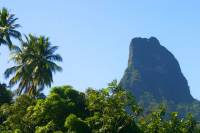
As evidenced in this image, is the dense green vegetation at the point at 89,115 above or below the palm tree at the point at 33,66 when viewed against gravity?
below

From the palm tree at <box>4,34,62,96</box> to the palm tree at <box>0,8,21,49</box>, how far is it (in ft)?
5.10

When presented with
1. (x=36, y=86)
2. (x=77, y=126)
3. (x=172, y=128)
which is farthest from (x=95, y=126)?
(x=36, y=86)

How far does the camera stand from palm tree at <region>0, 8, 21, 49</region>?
55.8m

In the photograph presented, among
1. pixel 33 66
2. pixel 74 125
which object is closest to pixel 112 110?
pixel 74 125

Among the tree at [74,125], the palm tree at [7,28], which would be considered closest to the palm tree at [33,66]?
the palm tree at [7,28]

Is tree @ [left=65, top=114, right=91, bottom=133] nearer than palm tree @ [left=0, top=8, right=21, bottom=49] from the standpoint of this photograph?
Yes

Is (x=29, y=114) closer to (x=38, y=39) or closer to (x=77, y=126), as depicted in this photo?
(x=77, y=126)

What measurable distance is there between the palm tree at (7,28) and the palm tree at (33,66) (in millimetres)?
1555

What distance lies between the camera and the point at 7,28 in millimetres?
55438

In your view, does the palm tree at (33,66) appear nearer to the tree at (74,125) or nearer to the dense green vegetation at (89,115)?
the dense green vegetation at (89,115)

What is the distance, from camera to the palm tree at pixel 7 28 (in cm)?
5575

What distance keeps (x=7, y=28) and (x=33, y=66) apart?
5.11m

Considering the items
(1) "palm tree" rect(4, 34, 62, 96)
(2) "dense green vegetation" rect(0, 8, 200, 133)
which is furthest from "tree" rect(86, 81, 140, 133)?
(1) "palm tree" rect(4, 34, 62, 96)

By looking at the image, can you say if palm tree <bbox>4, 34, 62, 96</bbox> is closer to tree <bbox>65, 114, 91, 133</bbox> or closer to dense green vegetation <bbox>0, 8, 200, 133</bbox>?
dense green vegetation <bbox>0, 8, 200, 133</bbox>
